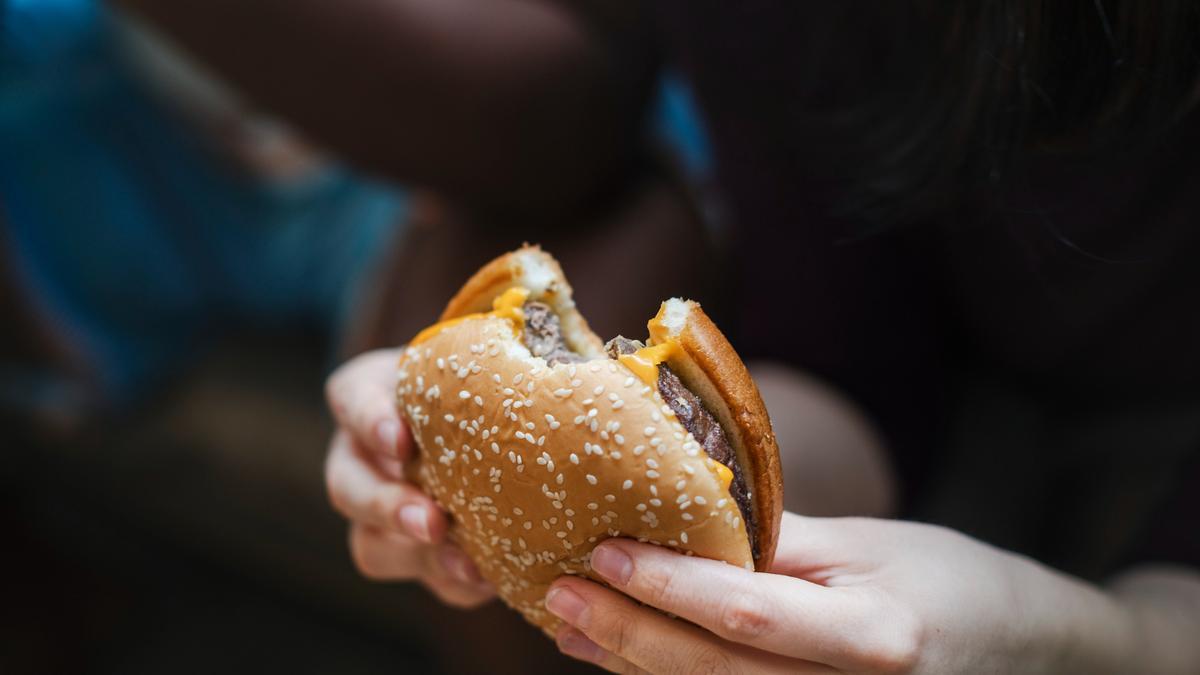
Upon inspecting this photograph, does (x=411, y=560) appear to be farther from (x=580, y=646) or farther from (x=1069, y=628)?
(x=1069, y=628)

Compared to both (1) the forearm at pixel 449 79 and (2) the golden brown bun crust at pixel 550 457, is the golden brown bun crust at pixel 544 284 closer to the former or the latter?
(2) the golden brown bun crust at pixel 550 457

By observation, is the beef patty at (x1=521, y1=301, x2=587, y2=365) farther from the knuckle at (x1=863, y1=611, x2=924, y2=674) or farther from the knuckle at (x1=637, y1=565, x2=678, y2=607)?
the knuckle at (x1=863, y1=611, x2=924, y2=674)

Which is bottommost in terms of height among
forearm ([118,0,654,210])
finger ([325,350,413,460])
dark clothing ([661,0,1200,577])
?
finger ([325,350,413,460])

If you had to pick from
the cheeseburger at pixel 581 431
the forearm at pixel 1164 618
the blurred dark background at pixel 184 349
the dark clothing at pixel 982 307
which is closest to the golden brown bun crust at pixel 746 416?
the cheeseburger at pixel 581 431

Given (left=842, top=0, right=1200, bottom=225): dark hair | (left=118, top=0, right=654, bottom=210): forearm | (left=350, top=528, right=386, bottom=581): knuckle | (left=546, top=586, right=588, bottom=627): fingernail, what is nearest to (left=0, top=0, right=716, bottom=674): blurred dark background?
(left=118, top=0, right=654, bottom=210): forearm

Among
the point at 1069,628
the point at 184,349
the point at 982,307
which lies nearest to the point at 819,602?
Answer: the point at 1069,628

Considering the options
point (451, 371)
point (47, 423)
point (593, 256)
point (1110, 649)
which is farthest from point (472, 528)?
point (47, 423)

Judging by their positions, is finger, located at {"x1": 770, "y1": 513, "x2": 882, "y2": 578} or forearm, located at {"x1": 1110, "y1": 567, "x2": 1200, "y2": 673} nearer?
finger, located at {"x1": 770, "y1": 513, "x2": 882, "y2": 578}

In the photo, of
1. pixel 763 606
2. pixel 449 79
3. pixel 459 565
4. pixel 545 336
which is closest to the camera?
pixel 763 606
